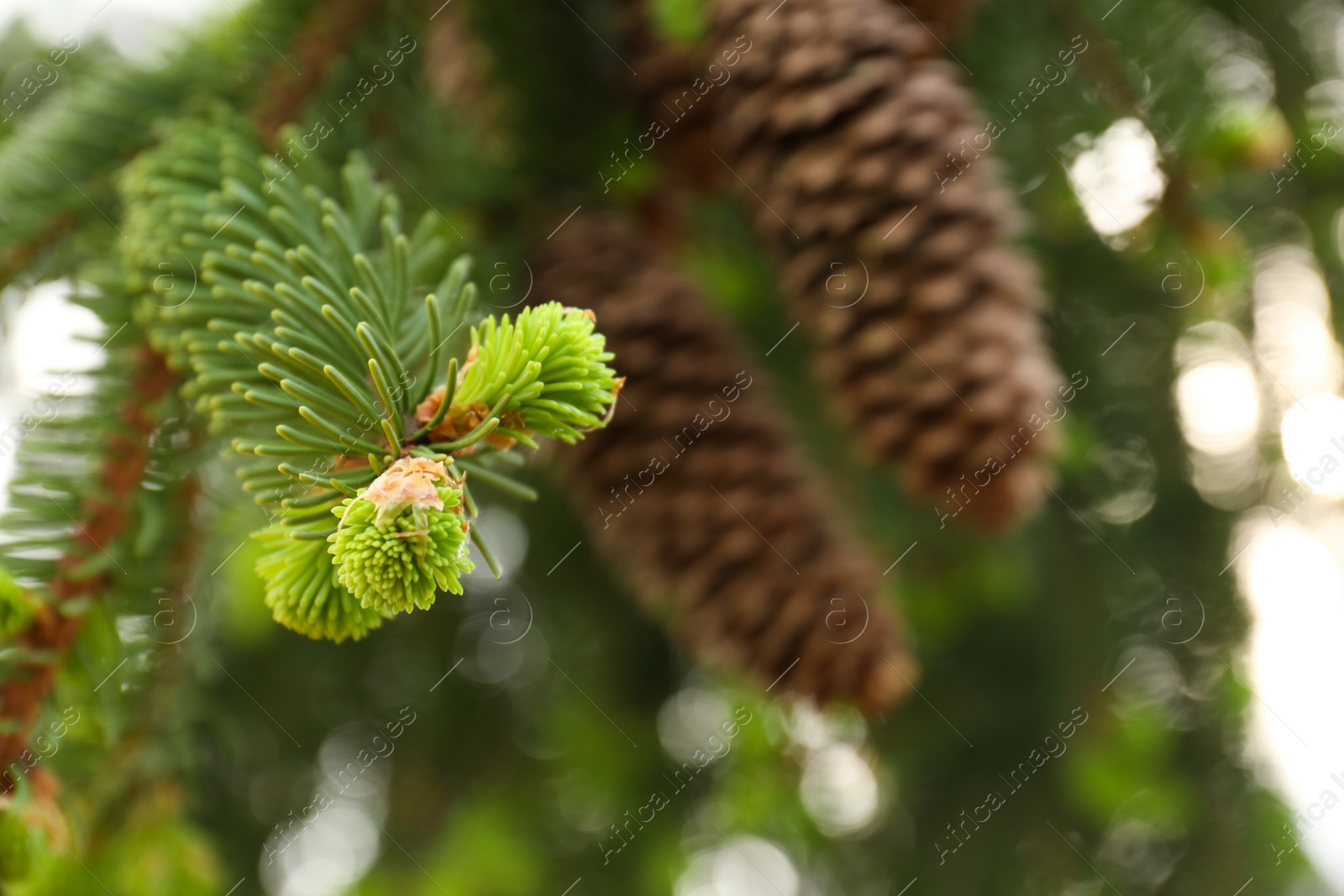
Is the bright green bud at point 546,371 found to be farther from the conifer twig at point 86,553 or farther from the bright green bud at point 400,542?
the conifer twig at point 86,553

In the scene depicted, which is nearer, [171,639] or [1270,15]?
[171,639]

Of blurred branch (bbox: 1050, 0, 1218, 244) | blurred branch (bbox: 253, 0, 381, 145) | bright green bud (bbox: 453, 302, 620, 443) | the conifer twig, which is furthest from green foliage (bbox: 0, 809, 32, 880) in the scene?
blurred branch (bbox: 1050, 0, 1218, 244)

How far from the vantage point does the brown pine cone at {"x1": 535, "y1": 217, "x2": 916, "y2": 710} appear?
0.69 meters

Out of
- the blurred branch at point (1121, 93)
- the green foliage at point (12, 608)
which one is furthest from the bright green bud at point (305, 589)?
the blurred branch at point (1121, 93)

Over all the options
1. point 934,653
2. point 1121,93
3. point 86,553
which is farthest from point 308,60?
point 934,653

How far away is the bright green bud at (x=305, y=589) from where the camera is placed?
319 millimetres

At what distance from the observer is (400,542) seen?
0.87ft

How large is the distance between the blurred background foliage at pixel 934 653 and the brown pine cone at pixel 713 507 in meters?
0.17

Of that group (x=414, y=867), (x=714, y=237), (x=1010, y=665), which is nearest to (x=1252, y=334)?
(x=1010, y=665)

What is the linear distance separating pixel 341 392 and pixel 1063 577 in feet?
3.53

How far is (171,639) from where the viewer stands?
0.58 m

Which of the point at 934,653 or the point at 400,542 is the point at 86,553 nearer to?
the point at 400,542

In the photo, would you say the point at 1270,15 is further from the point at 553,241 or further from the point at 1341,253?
the point at 553,241

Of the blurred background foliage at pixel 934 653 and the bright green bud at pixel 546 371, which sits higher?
the bright green bud at pixel 546 371
